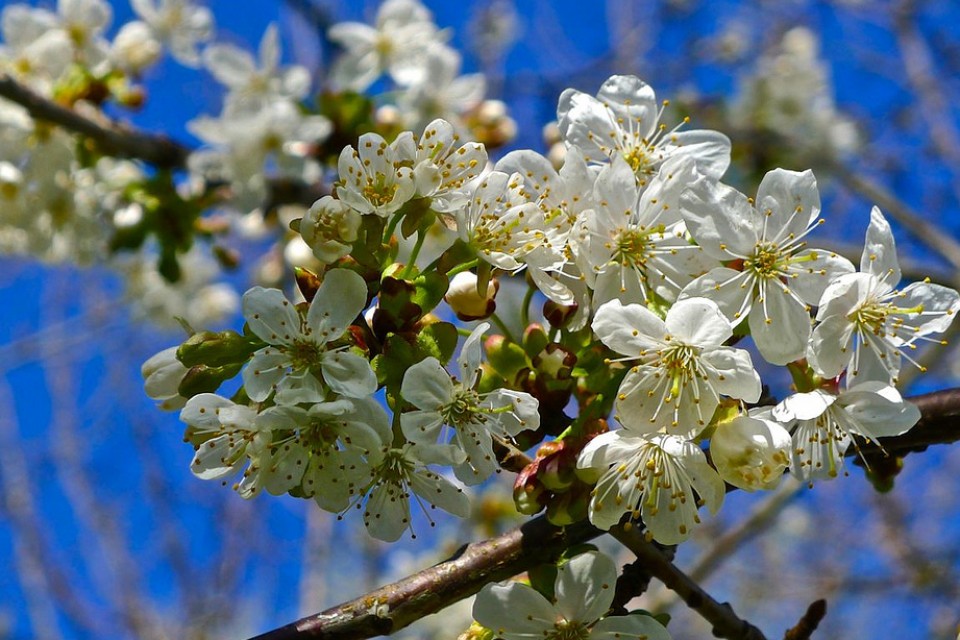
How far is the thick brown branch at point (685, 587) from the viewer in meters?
1.43

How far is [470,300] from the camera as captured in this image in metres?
1.54

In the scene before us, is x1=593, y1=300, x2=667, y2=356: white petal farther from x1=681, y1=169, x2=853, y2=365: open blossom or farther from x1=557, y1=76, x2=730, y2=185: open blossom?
x1=557, y1=76, x2=730, y2=185: open blossom

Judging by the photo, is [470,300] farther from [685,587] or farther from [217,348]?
[685,587]

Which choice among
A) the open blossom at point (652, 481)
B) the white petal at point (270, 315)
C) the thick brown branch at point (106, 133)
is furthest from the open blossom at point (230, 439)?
the thick brown branch at point (106, 133)

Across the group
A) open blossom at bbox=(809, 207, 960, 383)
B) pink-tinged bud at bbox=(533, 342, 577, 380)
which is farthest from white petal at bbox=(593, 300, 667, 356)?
open blossom at bbox=(809, 207, 960, 383)

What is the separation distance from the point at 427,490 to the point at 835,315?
666 mm

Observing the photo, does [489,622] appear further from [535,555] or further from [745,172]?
[745,172]

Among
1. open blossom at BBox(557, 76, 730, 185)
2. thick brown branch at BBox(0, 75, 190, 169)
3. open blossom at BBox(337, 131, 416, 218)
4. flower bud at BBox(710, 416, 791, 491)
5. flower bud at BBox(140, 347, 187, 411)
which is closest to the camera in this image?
flower bud at BBox(710, 416, 791, 491)

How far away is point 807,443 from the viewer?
56.7 inches

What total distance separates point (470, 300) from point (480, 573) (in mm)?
431

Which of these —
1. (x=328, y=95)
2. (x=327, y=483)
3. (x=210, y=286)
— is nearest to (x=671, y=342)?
(x=327, y=483)

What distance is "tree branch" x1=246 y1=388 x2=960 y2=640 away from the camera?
54.4 inches

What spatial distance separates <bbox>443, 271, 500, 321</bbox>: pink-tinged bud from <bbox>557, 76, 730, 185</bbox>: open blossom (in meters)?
0.31

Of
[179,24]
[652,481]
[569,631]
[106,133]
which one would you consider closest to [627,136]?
[652,481]
